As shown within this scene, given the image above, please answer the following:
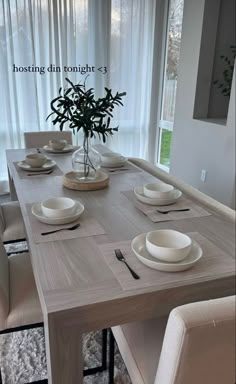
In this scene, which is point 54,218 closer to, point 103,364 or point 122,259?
point 122,259

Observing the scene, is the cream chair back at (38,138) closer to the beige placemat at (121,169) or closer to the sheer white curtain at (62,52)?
the sheer white curtain at (62,52)

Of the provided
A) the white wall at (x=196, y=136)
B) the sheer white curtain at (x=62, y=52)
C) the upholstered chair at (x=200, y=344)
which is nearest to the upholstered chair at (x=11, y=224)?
the upholstered chair at (x=200, y=344)

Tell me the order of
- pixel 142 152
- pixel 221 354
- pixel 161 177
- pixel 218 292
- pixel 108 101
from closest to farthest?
pixel 221 354
pixel 218 292
pixel 108 101
pixel 161 177
pixel 142 152

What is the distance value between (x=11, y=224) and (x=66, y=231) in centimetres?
87

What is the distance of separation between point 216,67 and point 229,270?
2791mm

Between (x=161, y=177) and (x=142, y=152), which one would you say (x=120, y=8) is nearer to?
(x=142, y=152)

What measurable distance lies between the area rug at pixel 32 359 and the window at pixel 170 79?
302 centimetres

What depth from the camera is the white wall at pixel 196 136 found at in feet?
9.55

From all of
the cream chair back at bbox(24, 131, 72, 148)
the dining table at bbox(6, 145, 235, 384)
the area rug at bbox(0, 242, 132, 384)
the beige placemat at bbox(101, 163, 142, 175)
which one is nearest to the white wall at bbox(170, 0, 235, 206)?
the beige placemat at bbox(101, 163, 142, 175)

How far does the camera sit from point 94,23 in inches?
138

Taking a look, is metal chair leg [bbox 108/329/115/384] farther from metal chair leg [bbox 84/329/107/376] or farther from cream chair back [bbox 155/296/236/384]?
cream chair back [bbox 155/296/236/384]

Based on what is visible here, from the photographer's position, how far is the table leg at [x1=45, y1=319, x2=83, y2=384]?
0.84 metres

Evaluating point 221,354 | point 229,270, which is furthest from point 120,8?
point 221,354

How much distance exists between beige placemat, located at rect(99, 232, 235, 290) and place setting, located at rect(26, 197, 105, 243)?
0.15 meters
